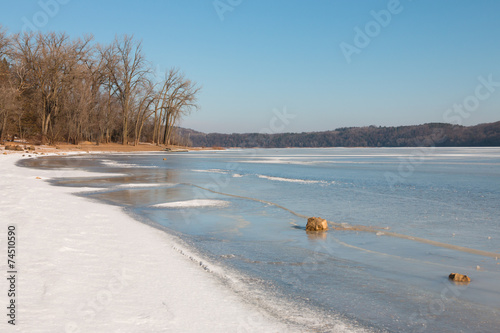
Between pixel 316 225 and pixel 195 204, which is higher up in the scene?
pixel 316 225

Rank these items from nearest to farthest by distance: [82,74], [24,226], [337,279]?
[337,279] → [24,226] → [82,74]

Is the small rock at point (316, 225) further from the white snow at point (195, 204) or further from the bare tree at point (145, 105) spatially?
the bare tree at point (145, 105)

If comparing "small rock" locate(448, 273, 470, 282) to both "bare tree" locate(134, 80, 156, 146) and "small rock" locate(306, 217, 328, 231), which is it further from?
"bare tree" locate(134, 80, 156, 146)

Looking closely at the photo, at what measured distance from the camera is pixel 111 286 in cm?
432

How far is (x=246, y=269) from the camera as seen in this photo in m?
5.37

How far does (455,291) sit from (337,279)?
4.38ft

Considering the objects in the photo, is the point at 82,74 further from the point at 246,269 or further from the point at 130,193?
the point at 246,269

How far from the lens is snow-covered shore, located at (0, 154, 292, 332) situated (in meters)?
3.46

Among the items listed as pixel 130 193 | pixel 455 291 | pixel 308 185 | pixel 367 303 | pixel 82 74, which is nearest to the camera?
pixel 367 303

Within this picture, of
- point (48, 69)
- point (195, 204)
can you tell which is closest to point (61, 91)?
point (48, 69)

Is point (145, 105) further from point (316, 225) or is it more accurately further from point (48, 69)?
point (316, 225)

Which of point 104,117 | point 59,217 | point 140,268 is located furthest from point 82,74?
point 140,268

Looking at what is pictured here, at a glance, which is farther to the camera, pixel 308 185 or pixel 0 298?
pixel 308 185


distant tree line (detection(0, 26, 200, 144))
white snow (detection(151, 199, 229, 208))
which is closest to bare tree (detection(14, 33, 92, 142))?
distant tree line (detection(0, 26, 200, 144))
